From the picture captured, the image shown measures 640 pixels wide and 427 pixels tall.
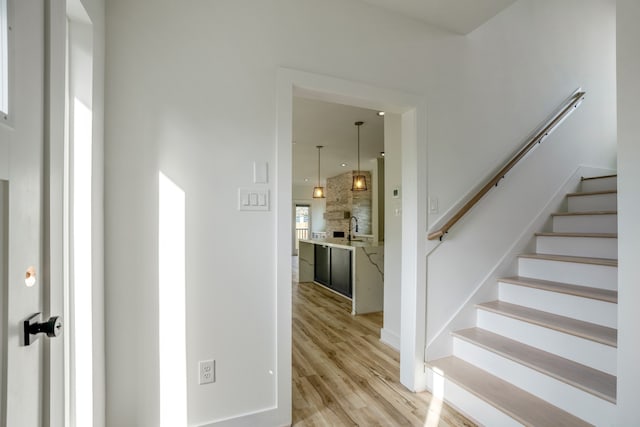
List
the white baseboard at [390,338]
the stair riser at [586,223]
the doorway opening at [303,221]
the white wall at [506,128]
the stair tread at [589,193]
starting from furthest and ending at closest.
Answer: the doorway opening at [303,221], the white baseboard at [390,338], the stair tread at [589,193], the stair riser at [586,223], the white wall at [506,128]

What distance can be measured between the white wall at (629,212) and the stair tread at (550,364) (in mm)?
268

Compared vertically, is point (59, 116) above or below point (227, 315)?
above

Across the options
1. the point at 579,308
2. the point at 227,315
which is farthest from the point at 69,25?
the point at 579,308

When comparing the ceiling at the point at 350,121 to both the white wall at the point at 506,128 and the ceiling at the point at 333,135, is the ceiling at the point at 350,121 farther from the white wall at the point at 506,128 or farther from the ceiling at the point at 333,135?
the white wall at the point at 506,128

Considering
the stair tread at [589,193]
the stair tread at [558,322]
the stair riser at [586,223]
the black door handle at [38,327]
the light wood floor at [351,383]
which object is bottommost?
the light wood floor at [351,383]

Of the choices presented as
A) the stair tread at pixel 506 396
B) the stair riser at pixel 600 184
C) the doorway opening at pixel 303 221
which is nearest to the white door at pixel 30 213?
the stair tread at pixel 506 396

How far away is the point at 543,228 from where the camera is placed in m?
2.79

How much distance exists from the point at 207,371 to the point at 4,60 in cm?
157

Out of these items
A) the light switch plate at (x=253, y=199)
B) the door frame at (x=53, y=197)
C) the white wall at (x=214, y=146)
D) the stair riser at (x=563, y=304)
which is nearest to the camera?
the door frame at (x=53, y=197)

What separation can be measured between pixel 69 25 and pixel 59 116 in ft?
2.19

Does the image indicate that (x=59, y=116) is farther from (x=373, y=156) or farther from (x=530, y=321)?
(x=373, y=156)

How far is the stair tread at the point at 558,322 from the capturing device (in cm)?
171

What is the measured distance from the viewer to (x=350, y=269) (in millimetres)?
4707

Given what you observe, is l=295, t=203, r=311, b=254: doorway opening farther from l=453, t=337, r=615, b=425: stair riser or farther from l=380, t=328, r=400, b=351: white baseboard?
l=453, t=337, r=615, b=425: stair riser
